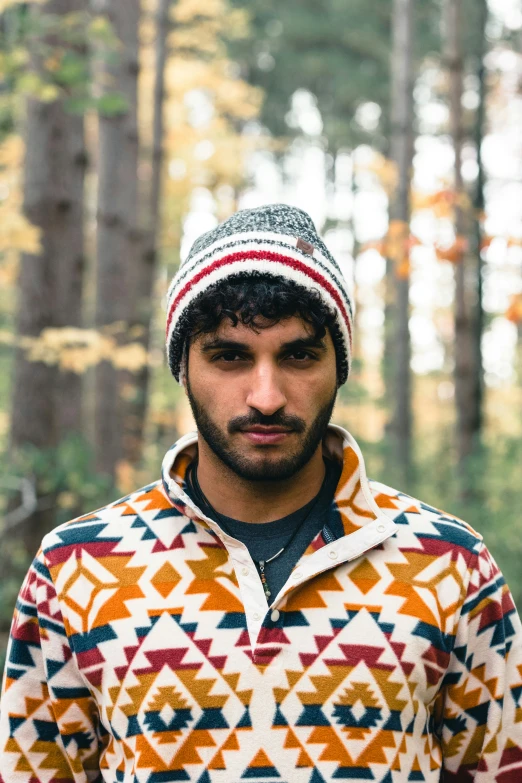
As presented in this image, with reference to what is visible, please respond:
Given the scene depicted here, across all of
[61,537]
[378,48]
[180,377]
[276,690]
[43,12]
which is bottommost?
[276,690]

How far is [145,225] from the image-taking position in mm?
11898

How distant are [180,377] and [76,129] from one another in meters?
4.51

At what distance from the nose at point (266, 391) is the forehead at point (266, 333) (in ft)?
0.19

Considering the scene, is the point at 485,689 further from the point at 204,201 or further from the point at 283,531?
the point at 204,201

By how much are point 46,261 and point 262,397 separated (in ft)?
14.8

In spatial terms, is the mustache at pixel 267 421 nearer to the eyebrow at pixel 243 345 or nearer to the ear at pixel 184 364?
the eyebrow at pixel 243 345

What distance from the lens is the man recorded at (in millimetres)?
1618

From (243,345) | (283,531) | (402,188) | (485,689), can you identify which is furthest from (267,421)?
(402,188)

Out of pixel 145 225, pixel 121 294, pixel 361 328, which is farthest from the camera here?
pixel 361 328

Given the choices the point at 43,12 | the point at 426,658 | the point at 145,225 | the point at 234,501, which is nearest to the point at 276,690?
the point at 426,658

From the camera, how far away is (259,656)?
1.63 m

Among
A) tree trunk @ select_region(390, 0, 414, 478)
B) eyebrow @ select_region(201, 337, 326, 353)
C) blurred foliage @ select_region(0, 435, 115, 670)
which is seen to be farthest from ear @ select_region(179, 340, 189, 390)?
tree trunk @ select_region(390, 0, 414, 478)

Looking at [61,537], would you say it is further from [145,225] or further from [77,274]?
[145,225]

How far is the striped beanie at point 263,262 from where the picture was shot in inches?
69.2
